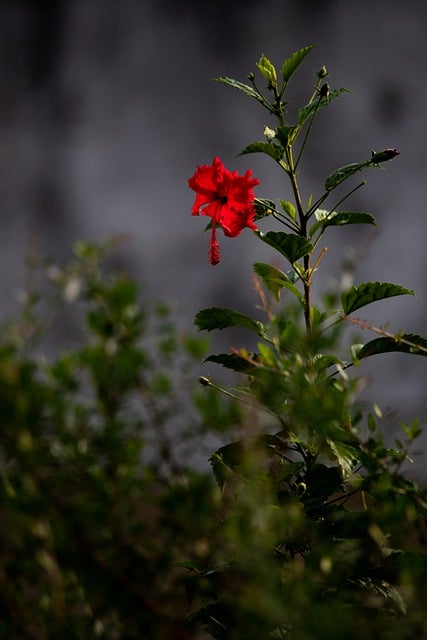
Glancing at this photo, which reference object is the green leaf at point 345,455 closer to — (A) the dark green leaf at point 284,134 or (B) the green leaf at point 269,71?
(A) the dark green leaf at point 284,134

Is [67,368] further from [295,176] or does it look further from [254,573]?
[295,176]

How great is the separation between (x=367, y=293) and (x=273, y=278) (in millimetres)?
174

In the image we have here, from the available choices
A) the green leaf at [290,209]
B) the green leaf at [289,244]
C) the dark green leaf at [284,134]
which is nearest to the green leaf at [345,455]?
the green leaf at [289,244]

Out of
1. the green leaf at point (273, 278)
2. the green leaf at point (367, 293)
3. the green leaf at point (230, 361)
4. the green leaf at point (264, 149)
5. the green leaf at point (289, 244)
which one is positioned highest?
the green leaf at point (264, 149)

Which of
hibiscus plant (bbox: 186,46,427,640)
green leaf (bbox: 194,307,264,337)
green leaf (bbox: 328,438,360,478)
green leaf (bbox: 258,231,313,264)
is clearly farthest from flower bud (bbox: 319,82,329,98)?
green leaf (bbox: 328,438,360,478)

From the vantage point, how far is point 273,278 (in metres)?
1.25

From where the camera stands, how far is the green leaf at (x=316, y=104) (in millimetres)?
1322

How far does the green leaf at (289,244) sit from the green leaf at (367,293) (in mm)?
109

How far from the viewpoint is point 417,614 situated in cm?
63

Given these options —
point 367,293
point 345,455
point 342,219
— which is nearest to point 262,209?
point 342,219

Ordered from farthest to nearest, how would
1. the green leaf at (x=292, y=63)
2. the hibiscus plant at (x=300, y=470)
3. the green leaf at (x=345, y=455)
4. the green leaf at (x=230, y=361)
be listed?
the green leaf at (x=292, y=63), the green leaf at (x=230, y=361), the green leaf at (x=345, y=455), the hibiscus plant at (x=300, y=470)

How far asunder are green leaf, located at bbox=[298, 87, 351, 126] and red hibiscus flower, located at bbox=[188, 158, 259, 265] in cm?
15

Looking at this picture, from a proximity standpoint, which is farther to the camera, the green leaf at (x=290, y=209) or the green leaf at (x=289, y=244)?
the green leaf at (x=290, y=209)

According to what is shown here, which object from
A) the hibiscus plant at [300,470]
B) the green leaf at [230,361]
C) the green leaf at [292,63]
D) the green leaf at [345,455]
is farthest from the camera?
the green leaf at [292,63]
